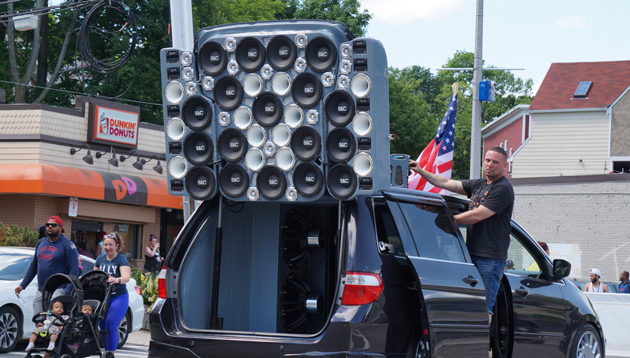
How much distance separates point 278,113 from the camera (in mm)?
6719

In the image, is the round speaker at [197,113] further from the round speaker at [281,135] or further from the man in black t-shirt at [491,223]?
the man in black t-shirt at [491,223]

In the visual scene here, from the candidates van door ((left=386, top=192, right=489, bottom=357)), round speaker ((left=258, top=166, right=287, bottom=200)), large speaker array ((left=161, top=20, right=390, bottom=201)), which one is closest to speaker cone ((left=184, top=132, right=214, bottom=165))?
large speaker array ((left=161, top=20, right=390, bottom=201))

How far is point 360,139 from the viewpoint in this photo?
255 inches

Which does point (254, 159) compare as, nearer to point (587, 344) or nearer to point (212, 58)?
point (212, 58)

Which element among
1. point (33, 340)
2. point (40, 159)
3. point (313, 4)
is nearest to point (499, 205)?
point (33, 340)

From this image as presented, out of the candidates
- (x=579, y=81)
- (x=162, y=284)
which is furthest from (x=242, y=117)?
(x=579, y=81)

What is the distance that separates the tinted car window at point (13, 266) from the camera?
1333 cm

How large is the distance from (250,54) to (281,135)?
0.67 m

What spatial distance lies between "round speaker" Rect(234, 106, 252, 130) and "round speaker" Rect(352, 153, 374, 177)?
3.03ft

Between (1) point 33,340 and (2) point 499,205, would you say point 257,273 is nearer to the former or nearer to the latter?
(2) point 499,205

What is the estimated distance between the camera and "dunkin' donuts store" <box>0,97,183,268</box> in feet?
92.5

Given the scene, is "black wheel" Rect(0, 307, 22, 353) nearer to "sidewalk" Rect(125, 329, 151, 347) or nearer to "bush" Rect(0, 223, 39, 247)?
"sidewalk" Rect(125, 329, 151, 347)

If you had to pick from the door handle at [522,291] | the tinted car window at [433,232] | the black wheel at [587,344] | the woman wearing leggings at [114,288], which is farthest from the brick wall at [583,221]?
the tinted car window at [433,232]

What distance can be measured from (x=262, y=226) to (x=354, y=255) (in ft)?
4.48
